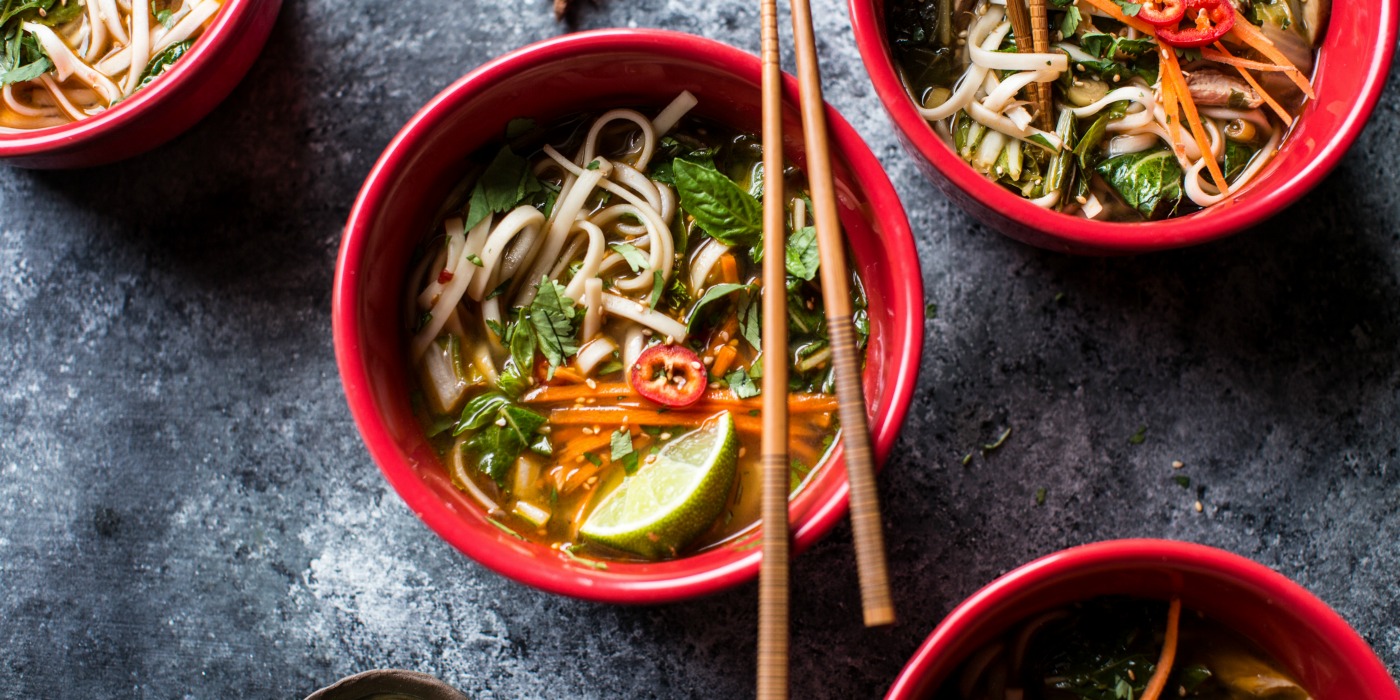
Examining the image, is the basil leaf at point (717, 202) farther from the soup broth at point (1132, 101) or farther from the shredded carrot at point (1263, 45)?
the shredded carrot at point (1263, 45)

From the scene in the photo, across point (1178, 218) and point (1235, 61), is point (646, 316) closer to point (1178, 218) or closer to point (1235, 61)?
point (1178, 218)

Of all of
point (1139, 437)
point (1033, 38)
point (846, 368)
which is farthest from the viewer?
point (1139, 437)

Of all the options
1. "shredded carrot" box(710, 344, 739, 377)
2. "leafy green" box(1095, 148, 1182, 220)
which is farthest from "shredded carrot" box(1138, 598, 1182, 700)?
"shredded carrot" box(710, 344, 739, 377)

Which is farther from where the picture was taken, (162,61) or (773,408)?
(162,61)

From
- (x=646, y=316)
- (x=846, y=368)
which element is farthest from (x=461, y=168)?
(x=846, y=368)

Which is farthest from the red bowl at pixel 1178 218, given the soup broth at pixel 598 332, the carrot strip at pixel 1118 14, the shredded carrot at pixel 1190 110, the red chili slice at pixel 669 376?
the red chili slice at pixel 669 376

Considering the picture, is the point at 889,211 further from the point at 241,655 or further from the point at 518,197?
the point at 241,655
